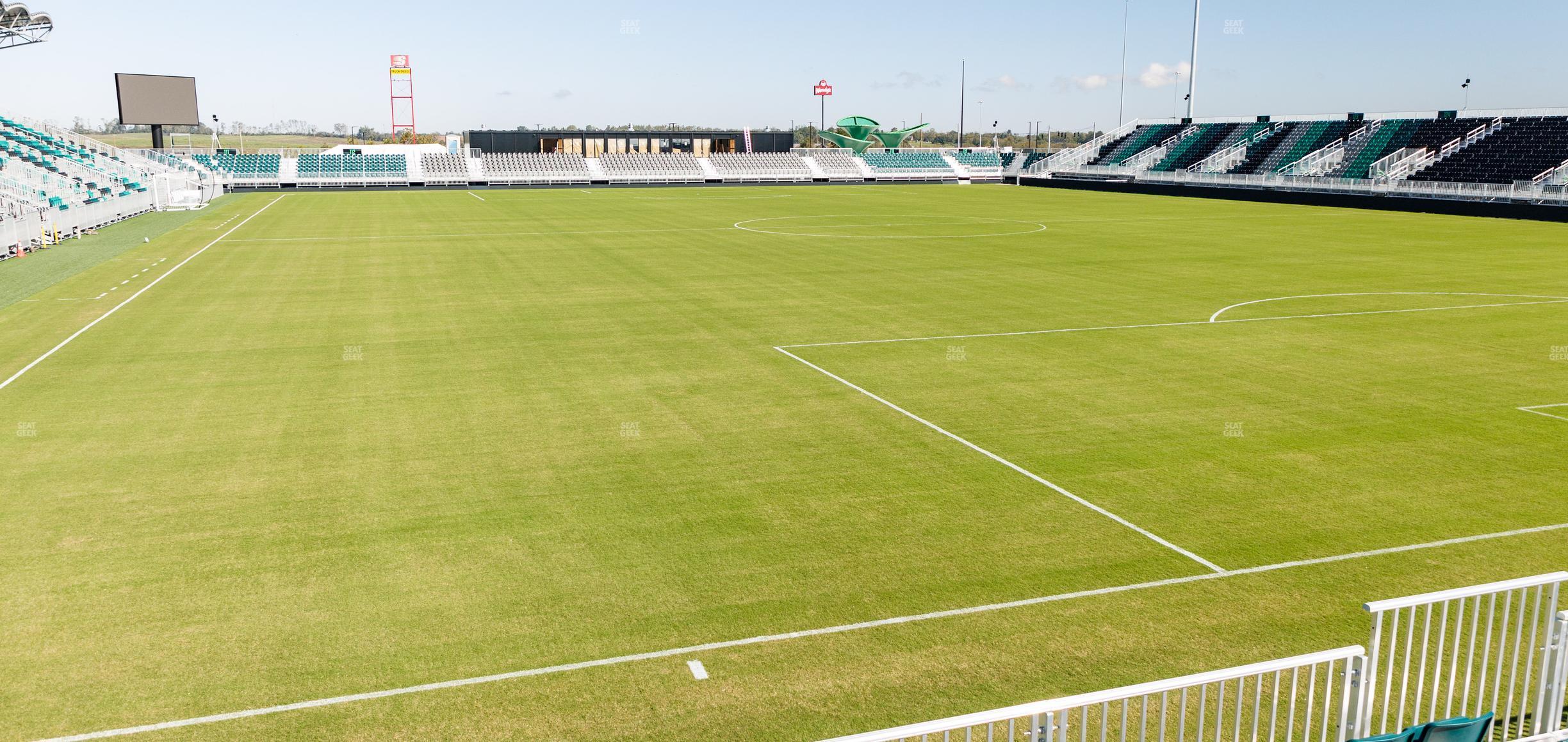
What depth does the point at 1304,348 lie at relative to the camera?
62.6 feet

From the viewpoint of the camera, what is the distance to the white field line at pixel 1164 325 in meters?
19.8

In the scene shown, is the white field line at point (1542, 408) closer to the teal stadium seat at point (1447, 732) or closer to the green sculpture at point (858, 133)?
the teal stadium seat at point (1447, 732)

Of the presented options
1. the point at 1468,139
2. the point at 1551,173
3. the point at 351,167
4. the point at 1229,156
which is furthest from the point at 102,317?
the point at 351,167

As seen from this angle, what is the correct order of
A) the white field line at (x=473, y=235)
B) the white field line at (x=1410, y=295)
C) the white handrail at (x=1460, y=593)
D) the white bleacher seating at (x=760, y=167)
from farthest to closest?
1. the white bleacher seating at (x=760, y=167)
2. the white field line at (x=473, y=235)
3. the white field line at (x=1410, y=295)
4. the white handrail at (x=1460, y=593)

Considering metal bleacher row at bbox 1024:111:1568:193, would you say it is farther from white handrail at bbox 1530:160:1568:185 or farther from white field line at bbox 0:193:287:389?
white field line at bbox 0:193:287:389

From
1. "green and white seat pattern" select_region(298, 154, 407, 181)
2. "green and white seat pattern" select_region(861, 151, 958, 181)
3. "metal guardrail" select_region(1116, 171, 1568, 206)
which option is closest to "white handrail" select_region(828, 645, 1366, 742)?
"metal guardrail" select_region(1116, 171, 1568, 206)

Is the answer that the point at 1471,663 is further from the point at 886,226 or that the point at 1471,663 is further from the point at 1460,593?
the point at 886,226

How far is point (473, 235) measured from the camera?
41312mm

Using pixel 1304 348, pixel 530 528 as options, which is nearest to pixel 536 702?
pixel 530 528

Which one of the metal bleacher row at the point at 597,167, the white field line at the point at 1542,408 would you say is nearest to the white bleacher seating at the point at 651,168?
the metal bleacher row at the point at 597,167

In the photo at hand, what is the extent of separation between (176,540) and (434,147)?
102 m

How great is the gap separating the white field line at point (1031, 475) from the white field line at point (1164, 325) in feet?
6.86

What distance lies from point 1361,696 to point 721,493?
682cm

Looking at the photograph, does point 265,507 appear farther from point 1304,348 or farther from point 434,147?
point 434,147
